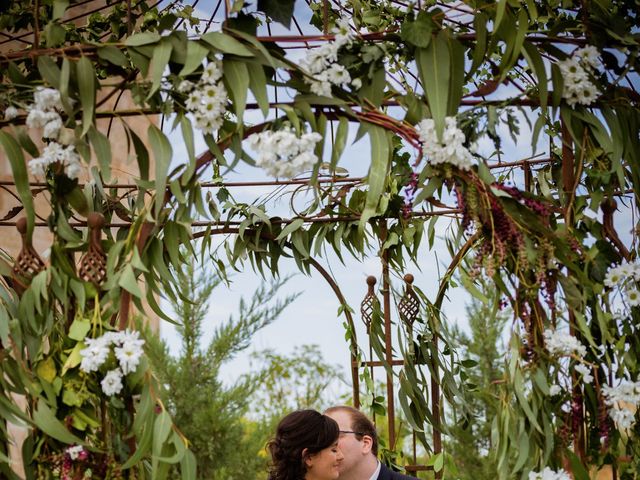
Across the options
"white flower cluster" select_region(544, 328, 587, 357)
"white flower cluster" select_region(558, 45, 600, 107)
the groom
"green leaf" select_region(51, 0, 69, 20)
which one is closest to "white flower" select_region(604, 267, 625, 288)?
"white flower cluster" select_region(544, 328, 587, 357)

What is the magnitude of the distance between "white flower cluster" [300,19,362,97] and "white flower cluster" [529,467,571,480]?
0.99 meters

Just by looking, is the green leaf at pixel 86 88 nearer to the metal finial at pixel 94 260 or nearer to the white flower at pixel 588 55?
the metal finial at pixel 94 260

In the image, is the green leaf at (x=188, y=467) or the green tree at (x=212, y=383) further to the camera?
the green tree at (x=212, y=383)

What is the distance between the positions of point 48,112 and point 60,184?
0.18 m

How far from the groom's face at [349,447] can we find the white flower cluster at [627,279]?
162 centimetres

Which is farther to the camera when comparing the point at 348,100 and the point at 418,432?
the point at 418,432

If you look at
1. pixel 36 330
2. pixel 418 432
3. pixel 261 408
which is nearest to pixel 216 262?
pixel 418 432

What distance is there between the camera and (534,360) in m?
2.07

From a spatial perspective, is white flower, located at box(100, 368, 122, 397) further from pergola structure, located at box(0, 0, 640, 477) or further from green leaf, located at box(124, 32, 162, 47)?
green leaf, located at box(124, 32, 162, 47)

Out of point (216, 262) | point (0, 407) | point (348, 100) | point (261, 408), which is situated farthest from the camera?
point (261, 408)

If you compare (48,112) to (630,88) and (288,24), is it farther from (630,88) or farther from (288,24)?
(630,88)

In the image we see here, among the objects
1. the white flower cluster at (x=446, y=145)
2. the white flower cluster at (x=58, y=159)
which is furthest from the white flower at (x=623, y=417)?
the white flower cluster at (x=58, y=159)

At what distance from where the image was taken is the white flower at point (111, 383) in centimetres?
197

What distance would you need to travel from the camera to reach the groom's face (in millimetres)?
3504
